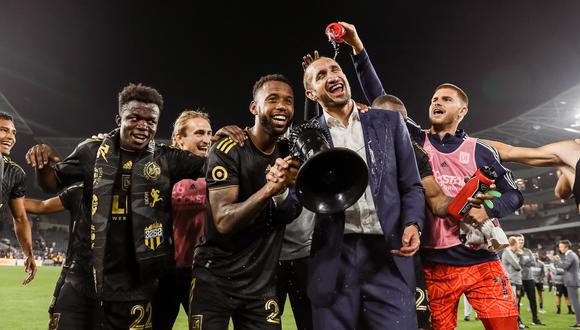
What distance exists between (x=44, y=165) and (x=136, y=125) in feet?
2.19

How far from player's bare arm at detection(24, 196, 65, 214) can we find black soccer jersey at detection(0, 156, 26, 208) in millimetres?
209

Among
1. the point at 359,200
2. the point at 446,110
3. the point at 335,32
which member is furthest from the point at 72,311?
the point at 446,110

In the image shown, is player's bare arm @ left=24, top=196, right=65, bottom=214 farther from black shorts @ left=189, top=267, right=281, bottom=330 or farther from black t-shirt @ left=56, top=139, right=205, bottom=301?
black shorts @ left=189, top=267, right=281, bottom=330

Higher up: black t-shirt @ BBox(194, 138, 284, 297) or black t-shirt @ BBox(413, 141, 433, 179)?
black t-shirt @ BBox(413, 141, 433, 179)

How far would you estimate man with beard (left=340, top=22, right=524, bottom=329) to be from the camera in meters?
3.52

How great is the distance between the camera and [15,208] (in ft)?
20.0

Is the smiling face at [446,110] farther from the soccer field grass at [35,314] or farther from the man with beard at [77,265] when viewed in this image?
the soccer field grass at [35,314]

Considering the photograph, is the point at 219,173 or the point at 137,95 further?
the point at 137,95

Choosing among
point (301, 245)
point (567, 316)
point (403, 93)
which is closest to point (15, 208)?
point (301, 245)

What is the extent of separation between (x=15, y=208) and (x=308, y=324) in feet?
14.7

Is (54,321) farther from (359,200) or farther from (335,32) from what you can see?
(335,32)

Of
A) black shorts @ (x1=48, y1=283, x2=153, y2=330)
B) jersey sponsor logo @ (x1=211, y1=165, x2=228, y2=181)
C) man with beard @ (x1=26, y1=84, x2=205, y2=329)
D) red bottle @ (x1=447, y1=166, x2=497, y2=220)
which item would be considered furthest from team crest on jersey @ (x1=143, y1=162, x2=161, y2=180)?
red bottle @ (x1=447, y1=166, x2=497, y2=220)

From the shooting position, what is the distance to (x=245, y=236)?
293 cm

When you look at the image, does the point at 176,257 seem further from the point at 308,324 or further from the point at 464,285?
the point at 464,285
